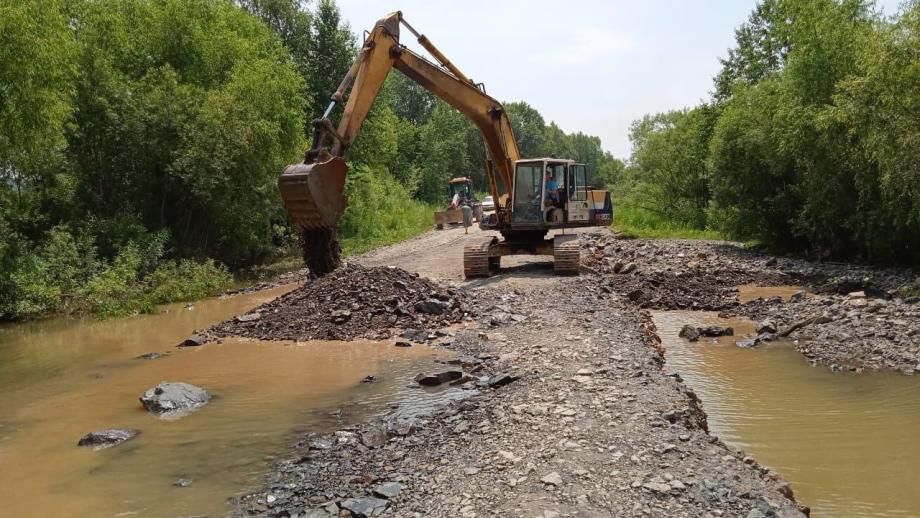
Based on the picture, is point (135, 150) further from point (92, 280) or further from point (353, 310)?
point (353, 310)

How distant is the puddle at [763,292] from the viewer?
1474 centimetres

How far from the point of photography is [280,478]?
5520mm

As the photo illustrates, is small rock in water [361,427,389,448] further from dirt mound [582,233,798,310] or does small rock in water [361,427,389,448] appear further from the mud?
dirt mound [582,233,798,310]

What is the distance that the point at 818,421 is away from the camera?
705 cm

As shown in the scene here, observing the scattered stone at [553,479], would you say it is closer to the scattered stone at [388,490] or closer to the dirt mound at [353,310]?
the scattered stone at [388,490]

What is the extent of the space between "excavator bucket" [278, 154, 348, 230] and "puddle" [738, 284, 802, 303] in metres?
8.74

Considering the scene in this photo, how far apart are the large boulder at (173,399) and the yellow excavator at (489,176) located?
14.8 ft

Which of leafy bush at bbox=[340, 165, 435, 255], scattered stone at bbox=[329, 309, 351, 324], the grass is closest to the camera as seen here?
scattered stone at bbox=[329, 309, 351, 324]

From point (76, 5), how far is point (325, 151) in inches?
523

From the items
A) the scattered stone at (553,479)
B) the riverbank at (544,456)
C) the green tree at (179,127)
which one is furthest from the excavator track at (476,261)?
the scattered stone at (553,479)

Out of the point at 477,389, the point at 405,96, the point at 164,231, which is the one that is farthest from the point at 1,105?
the point at 405,96

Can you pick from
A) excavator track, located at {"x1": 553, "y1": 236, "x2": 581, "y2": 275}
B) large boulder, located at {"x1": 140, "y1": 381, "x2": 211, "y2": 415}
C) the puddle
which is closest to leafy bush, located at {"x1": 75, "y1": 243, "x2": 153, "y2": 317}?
large boulder, located at {"x1": 140, "y1": 381, "x2": 211, "y2": 415}

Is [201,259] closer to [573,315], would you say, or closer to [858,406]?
[573,315]

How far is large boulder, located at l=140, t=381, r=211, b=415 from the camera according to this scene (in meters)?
7.63
